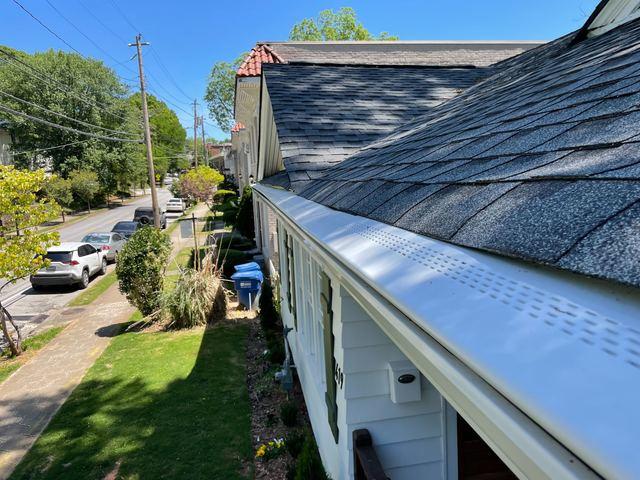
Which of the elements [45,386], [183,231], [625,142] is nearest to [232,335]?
[45,386]

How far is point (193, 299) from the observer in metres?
10.3

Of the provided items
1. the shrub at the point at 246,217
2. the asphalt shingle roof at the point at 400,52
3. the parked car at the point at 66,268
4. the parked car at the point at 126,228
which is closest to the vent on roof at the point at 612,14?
the asphalt shingle roof at the point at 400,52

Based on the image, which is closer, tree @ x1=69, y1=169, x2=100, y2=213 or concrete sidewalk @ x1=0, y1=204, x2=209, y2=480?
concrete sidewalk @ x1=0, y1=204, x2=209, y2=480

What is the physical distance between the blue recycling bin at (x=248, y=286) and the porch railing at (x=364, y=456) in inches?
339

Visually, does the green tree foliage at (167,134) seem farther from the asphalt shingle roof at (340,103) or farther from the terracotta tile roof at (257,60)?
the asphalt shingle roof at (340,103)

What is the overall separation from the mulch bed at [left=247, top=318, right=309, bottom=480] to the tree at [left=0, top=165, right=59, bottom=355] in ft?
17.0

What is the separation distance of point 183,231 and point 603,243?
43.0ft

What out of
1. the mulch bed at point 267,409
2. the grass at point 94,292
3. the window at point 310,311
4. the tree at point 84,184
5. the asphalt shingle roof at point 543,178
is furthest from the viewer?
the tree at point 84,184

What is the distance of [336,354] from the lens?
3322mm

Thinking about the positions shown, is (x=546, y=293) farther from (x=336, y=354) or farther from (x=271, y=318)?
(x=271, y=318)

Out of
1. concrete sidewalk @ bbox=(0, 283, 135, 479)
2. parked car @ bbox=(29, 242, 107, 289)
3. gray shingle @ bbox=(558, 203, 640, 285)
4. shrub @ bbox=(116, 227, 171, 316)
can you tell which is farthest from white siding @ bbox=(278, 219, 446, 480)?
parked car @ bbox=(29, 242, 107, 289)

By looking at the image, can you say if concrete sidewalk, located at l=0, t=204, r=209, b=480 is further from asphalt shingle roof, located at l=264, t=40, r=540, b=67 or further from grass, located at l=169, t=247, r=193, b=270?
asphalt shingle roof, located at l=264, t=40, r=540, b=67

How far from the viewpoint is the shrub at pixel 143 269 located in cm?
1044

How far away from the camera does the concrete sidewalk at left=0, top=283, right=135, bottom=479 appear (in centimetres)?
619
